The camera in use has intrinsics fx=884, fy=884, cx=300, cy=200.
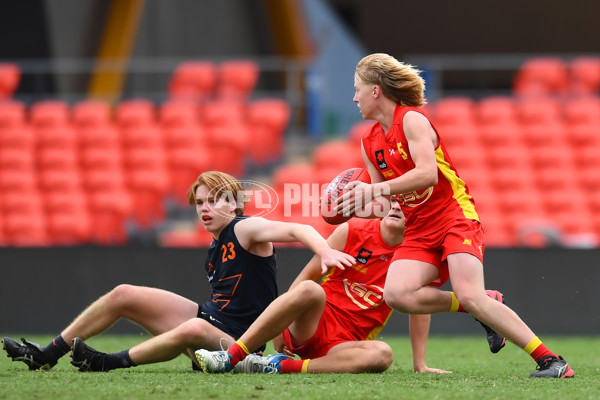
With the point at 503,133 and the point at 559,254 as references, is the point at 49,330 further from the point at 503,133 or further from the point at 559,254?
the point at 503,133

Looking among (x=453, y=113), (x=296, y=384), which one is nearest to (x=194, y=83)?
(x=453, y=113)

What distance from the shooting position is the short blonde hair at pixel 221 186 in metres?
4.84

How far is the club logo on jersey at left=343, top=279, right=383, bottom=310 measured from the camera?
197 inches

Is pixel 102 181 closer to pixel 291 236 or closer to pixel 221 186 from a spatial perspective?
pixel 221 186

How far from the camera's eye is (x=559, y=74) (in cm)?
1155

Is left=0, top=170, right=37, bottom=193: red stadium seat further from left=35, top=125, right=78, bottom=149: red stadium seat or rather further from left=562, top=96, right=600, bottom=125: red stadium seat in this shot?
left=562, top=96, right=600, bottom=125: red stadium seat

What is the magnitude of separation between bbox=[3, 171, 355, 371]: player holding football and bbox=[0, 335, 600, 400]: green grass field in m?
0.11

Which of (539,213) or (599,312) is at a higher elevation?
(539,213)

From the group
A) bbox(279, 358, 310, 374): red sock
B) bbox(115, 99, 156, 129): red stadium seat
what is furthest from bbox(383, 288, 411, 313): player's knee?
bbox(115, 99, 156, 129): red stadium seat

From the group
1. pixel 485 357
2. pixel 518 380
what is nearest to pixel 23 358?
pixel 518 380

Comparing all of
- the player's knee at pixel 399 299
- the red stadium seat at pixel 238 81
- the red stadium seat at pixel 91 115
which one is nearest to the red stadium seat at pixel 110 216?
the red stadium seat at pixel 91 115

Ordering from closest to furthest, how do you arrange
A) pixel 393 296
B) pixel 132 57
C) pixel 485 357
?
pixel 393 296
pixel 485 357
pixel 132 57

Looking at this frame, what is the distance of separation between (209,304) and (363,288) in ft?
2.87

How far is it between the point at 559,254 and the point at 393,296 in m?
3.92
